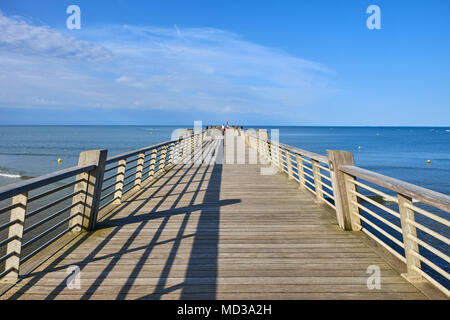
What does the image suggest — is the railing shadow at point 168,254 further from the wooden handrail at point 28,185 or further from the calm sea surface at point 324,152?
the calm sea surface at point 324,152

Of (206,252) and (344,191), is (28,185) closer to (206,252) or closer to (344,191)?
(206,252)

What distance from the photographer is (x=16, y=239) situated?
113 inches

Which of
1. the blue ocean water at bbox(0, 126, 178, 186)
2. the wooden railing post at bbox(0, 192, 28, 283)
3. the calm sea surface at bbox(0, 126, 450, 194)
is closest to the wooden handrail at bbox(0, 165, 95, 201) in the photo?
the wooden railing post at bbox(0, 192, 28, 283)

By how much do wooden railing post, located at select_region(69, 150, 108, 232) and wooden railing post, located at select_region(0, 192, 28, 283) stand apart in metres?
1.24

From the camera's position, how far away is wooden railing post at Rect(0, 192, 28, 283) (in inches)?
111

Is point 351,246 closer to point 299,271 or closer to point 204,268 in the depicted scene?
point 299,271

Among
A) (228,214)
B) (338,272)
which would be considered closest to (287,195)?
(228,214)

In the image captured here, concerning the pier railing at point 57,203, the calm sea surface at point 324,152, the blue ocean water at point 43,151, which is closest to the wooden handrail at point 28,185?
the pier railing at point 57,203

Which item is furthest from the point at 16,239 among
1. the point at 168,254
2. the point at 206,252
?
the point at 206,252

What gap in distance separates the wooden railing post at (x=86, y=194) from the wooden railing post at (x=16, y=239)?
1.24 meters

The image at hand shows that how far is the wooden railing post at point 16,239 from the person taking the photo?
9.25 ft

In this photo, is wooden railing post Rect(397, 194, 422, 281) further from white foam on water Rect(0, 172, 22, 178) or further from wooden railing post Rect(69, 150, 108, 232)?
white foam on water Rect(0, 172, 22, 178)

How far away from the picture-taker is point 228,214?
5.09m

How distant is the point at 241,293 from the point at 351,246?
1.76m
